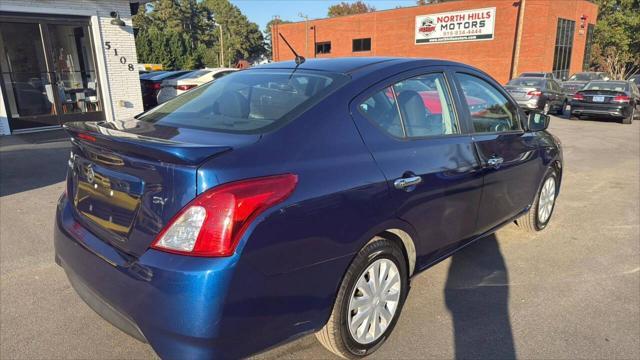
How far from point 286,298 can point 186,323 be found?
1.50ft

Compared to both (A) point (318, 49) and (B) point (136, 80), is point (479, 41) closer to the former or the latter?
(A) point (318, 49)

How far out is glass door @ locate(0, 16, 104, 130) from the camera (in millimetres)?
10414

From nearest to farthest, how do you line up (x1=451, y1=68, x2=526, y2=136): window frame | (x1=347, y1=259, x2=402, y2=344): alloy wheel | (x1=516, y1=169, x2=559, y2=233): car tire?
(x1=347, y1=259, x2=402, y2=344): alloy wheel → (x1=451, y1=68, x2=526, y2=136): window frame → (x1=516, y1=169, x2=559, y2=233): car tire

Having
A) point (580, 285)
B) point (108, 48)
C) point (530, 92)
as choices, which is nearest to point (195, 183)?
point (580, 285)

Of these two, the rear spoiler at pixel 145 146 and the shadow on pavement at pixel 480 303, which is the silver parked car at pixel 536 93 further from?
the rear spoiler at pixel 145 146

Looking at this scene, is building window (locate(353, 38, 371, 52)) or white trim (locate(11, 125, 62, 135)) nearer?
white trim (locate(11, 125, 62, 135))

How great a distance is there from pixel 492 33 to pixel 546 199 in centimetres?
3025

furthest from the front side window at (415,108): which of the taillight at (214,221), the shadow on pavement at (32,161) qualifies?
the shadow on pavement at (32,161)

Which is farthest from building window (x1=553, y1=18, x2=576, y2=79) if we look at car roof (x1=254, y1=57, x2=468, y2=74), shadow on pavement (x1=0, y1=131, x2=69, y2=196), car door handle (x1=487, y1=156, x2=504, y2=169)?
car roof (x1=254, y1=57, x2=468, y2=74)

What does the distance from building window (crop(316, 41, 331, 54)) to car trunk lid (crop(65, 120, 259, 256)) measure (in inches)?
1703

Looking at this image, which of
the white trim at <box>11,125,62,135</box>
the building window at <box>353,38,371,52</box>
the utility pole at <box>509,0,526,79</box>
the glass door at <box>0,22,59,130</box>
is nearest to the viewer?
the glass door at <box>0,22,59,130</box>

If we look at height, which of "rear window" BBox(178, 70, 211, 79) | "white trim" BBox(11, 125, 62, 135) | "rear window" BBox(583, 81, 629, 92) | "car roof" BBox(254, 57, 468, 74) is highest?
"car roof" BBox(254, 57, 468, 74)

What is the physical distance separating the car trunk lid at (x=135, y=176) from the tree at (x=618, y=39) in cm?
4268

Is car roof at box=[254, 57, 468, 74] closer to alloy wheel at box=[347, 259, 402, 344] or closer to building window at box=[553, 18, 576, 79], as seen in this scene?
alloy wheel at box=[347, 259, 402, 344]
